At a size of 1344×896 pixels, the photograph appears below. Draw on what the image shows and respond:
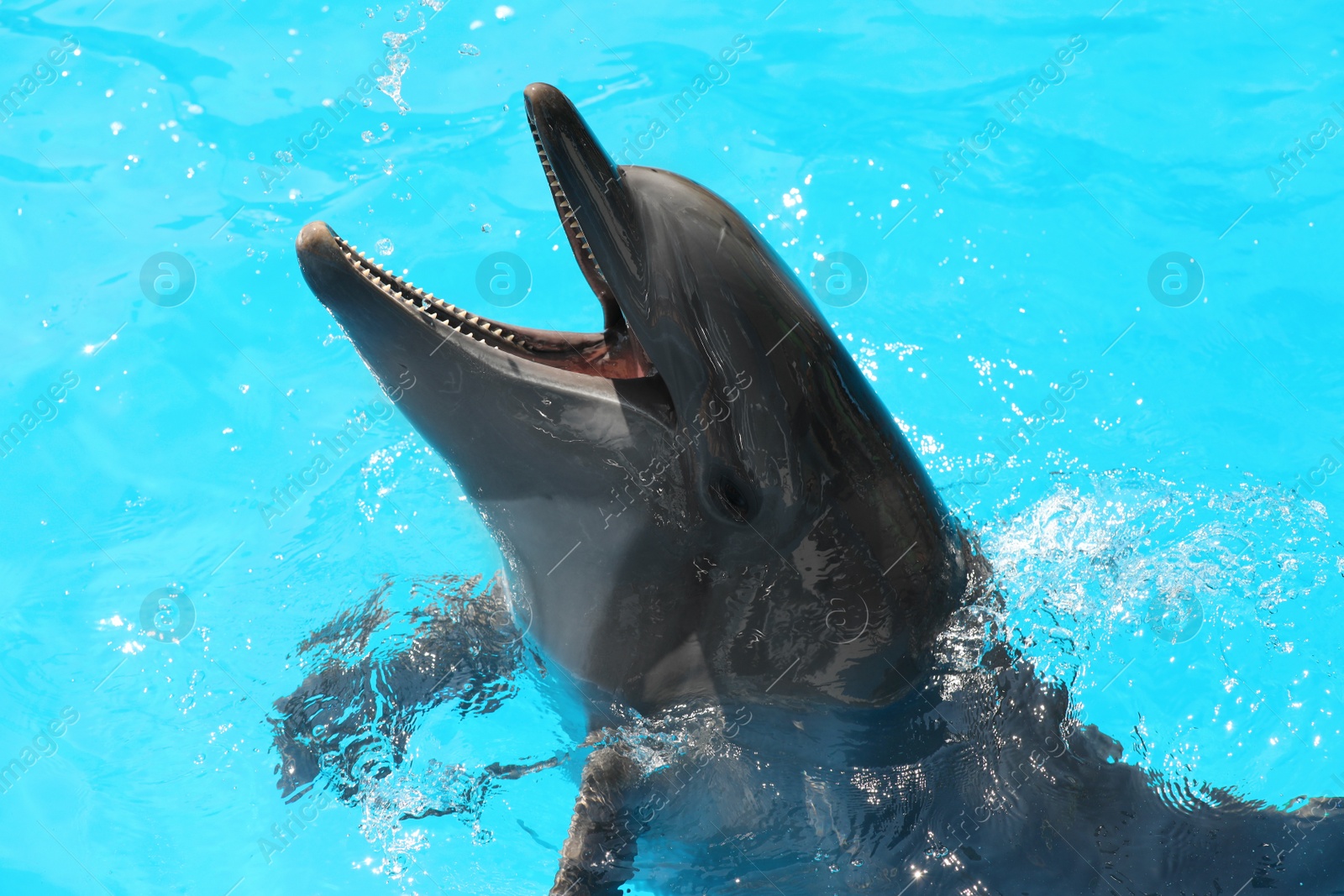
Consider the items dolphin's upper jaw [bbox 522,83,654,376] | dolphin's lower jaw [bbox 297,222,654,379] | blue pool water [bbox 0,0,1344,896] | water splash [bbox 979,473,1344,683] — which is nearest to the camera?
dolphin's upper jaw [bbox 522,83,654,376]

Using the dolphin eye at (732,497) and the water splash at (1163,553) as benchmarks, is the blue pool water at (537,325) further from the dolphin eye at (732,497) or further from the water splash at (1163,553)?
the dolphin eye at (732,497)

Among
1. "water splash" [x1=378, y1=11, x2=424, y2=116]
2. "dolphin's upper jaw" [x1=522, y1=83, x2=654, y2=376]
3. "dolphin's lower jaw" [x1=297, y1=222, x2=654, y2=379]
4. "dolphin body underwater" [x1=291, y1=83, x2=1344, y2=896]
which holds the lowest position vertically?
"dolphin body underwater" [x1=291, y1=83, x2=1344, y2=896]

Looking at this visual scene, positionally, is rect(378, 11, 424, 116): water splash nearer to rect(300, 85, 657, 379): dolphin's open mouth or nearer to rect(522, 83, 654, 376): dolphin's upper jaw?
rect(300, 85, 657, 379): dolphin's open mouth

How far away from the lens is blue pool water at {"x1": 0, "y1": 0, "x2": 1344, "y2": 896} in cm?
579

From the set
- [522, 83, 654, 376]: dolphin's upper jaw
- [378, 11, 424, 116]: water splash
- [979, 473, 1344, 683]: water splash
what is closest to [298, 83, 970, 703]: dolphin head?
[522, 83, 654, 376]: dolphin's upper jaw

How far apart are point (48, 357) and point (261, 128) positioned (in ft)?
7.77

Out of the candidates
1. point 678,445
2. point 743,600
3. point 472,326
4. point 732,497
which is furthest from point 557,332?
point 743,600

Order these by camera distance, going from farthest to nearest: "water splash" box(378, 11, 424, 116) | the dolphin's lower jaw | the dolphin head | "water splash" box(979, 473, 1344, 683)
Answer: "water splash" box(378, 11, 424, 116) < "water splash" box(979, 473, 1344, 683) < the dolphin's lower jaw < the dolphin head

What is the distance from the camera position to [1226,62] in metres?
8.99

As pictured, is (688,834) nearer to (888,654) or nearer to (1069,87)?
(888,654)

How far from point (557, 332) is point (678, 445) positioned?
0.58 m

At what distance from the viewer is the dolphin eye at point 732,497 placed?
3.42 metres

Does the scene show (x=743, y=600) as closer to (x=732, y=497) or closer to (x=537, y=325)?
(x=732, y=497)

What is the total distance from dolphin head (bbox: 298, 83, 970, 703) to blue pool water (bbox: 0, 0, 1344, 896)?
106 centimetres
